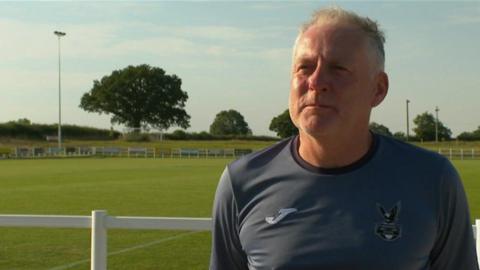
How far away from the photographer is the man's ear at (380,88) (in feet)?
7.51

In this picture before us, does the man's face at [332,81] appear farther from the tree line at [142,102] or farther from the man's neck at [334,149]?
the tree line at [142,102]

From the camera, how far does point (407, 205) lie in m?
2.14

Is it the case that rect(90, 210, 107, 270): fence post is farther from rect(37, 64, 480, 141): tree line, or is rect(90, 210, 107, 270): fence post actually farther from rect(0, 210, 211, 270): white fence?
→ rect(37, 64, 480, 141): tree line

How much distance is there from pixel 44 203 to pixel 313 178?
1726 cm

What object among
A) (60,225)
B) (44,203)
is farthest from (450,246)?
(44,203)

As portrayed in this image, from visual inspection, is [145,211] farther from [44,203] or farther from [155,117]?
[155,117]

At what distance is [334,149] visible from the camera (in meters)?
2.20

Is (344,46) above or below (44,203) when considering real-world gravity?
above

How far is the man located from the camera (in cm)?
213

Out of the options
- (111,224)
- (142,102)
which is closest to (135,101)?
(142,102)

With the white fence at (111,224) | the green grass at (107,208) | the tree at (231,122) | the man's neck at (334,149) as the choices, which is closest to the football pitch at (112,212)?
the green grass at (107,208)

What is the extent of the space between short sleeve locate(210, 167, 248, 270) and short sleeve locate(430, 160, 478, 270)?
2.06ft

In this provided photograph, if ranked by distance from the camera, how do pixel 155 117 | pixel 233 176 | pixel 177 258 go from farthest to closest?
pixel 155 117 < pixel 177 258 < pixel 233 176

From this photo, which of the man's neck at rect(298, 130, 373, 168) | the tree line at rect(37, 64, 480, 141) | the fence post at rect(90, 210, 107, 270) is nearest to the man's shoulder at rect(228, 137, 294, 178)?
the man's neck at rect(298, 130, 373, 168)
